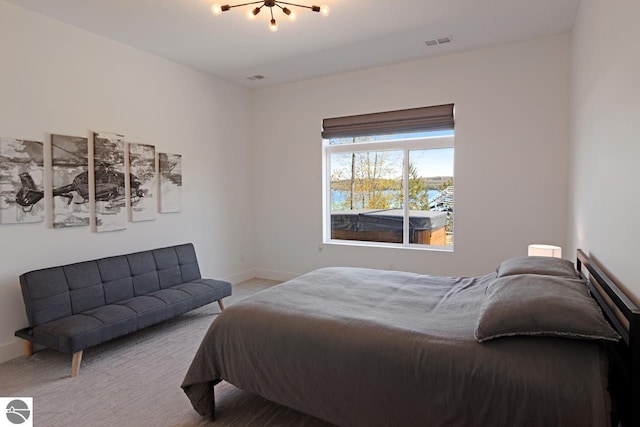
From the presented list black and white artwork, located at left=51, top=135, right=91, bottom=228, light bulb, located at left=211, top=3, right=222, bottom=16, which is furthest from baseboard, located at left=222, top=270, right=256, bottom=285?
light bulb, located at left=211, top=3, right=222, bottom=16

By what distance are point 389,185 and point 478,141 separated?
1.24 m

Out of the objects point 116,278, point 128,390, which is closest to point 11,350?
point 116,278

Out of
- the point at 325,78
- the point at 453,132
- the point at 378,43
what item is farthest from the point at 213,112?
the point at 453,132

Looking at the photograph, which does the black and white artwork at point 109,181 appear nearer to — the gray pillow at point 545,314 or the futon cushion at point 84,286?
the futon cushion at point 84,286

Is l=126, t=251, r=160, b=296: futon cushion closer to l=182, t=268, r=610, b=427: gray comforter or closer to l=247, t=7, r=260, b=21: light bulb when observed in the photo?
l=182, t=268, r=610, b=427: gray comforter

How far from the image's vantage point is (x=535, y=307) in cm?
161

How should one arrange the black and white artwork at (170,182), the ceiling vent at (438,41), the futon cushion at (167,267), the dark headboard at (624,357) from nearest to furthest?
the dark headboard at (624,357)
the ceiling vent at (438,41)
the futon cushion at (167,267)
the black and white artwork at (170,182)

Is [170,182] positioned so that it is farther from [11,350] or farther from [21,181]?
[11,350]

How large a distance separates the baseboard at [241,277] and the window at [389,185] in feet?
4.43

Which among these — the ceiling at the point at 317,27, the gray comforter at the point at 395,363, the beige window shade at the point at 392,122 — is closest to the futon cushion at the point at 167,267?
the gray comforter at the point at 395,363

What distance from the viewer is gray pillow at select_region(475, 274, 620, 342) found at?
149 cm

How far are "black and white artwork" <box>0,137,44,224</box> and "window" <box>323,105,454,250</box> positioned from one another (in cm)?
328

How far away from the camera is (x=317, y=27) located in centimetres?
355

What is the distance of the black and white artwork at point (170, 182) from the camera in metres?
4.32
